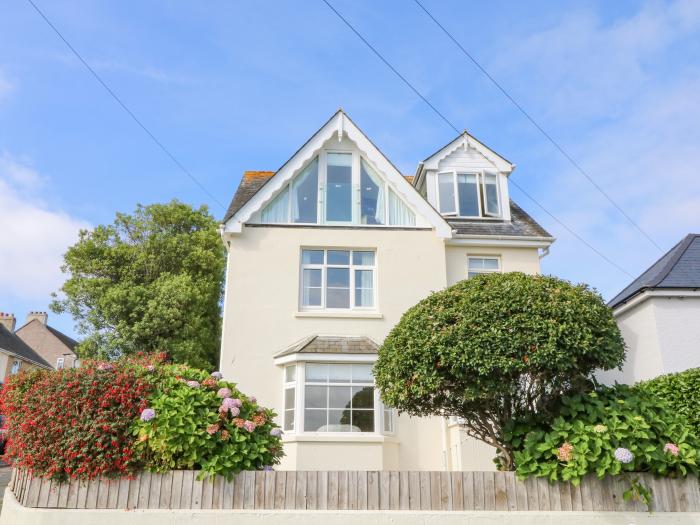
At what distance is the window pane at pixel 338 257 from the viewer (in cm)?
1620

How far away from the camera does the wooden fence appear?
752cm

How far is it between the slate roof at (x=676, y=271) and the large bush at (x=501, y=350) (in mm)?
8347

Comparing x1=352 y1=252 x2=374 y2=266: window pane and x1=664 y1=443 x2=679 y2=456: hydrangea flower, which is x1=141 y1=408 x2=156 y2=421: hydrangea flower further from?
x1=352 y1=252 x2=374 y2=266: window pane

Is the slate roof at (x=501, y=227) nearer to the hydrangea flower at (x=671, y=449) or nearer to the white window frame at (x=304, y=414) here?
the white window frame at (x=304, y=414)

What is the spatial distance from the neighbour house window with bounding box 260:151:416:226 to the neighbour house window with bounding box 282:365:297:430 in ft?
14.3

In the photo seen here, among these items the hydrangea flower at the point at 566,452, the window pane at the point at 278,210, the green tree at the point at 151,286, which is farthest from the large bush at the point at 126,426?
the green tree at the point at 151,286

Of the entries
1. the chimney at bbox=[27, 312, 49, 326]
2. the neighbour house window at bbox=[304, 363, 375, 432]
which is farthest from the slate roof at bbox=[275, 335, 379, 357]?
the chimney at bbox=[27, 312, 49, 326]

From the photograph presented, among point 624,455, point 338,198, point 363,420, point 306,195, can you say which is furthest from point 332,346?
point 624,455

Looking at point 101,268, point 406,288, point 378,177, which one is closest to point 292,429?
point 406,288

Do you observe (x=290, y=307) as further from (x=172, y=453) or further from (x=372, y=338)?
(x=172, y=453)

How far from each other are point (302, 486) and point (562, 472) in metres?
3.47

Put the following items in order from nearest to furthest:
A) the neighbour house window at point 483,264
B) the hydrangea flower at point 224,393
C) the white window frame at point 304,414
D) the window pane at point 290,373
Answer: the hydrangea flower at point 224,393 < the white window frame at point 304,414 < the window pane at point 290,373 < the neighbour house window at point 483,264

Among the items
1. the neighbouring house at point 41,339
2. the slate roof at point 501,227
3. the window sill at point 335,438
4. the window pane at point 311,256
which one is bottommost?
the window sill at point 335,438

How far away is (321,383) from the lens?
14.2 m
